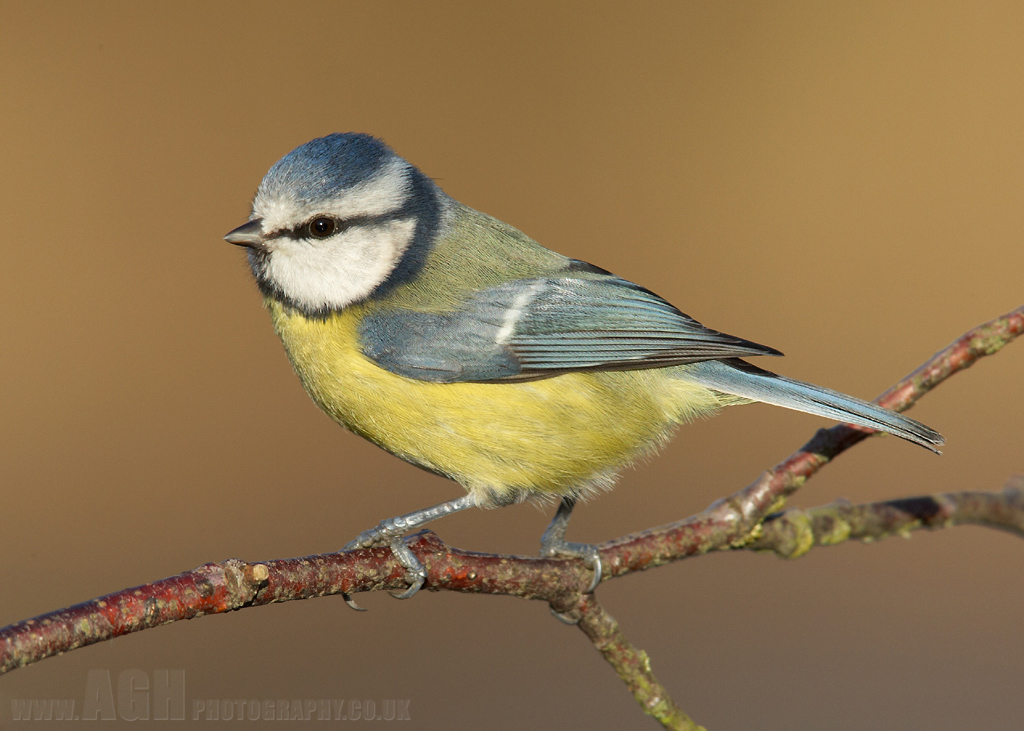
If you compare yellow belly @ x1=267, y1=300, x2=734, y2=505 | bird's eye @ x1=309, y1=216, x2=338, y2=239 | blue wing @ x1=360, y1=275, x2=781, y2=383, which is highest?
bird's eye @ x1=309, y1=216, x2=338, y2=239

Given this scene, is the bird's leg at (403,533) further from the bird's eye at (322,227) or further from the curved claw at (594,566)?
the bird's eye at (322,227)

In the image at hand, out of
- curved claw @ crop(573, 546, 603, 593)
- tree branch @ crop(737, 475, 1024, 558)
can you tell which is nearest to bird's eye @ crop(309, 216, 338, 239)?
curved claw @ crop(573, 546, 603, 593)

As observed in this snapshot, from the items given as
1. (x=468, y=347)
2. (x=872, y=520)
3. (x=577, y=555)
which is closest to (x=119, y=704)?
(x=577, y=555)

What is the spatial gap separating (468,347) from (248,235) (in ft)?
1.68

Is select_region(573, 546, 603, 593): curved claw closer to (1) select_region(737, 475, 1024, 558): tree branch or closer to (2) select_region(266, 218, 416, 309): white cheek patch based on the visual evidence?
(1) select_region(737, 475, 1024, 558): tree branch

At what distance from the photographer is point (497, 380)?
1.80 m

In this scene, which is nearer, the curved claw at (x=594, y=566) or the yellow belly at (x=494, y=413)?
the curved claw at (x=594, y=566)

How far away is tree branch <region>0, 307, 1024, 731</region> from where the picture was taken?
870 mm

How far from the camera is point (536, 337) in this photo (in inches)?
72.6

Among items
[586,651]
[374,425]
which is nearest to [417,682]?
[586,651]

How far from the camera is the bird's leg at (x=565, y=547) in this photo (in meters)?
1.49

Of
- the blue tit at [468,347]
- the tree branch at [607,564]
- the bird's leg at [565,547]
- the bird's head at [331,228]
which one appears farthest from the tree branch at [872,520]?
the bird's head at [331,228]

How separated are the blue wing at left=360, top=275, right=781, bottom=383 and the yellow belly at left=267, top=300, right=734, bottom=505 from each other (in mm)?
34

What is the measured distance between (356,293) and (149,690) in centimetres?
86
